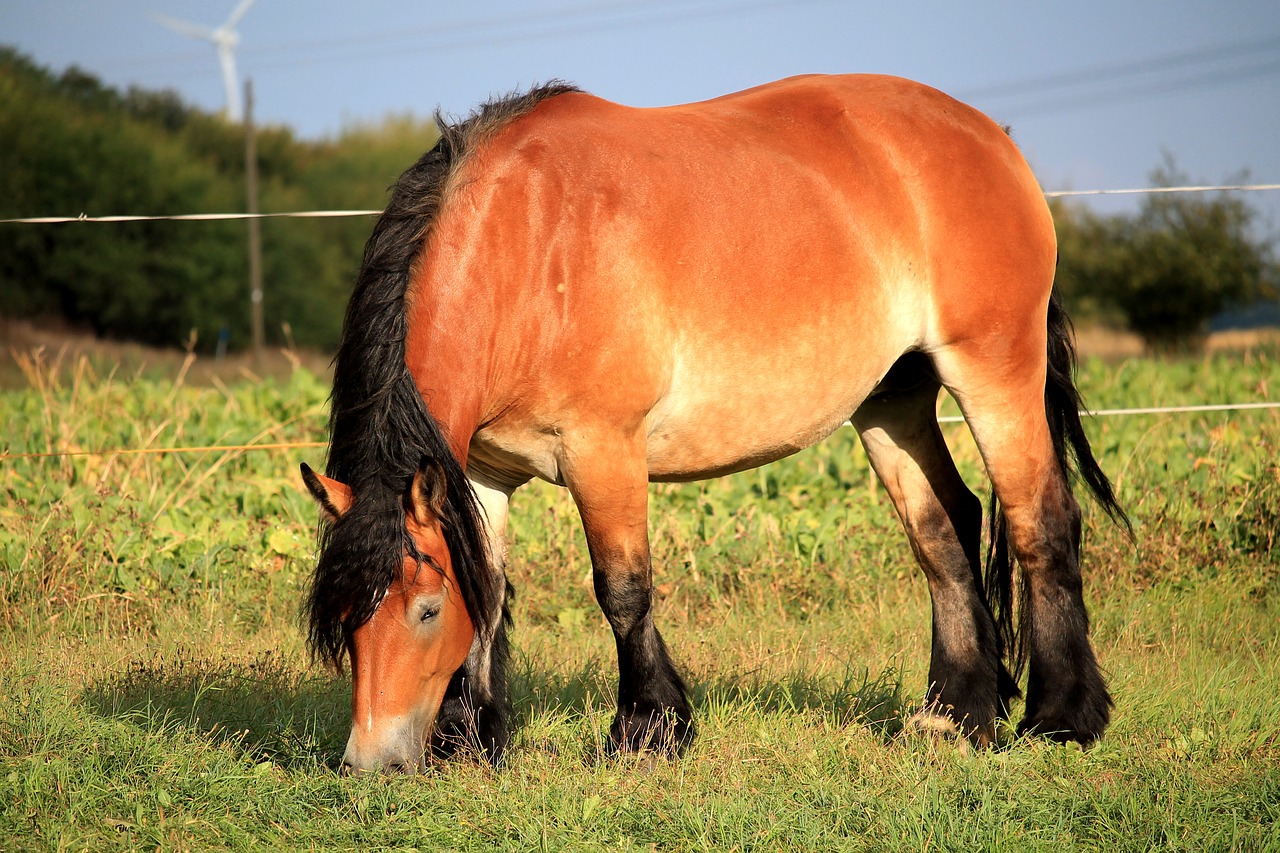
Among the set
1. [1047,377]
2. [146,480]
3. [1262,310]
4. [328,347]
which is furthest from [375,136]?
[1047,377]

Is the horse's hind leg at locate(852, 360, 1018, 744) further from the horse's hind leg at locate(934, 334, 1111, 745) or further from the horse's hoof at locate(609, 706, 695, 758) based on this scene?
the horse's hoof at locate(609, 706, 695, 758)

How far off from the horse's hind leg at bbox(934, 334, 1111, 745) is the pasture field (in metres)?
0.33

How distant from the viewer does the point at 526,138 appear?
12.0 feet

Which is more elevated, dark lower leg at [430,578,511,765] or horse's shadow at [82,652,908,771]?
dark lower leg at [430,578,511,765]

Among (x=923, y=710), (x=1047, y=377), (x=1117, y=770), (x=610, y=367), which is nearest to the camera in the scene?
(x=610, y=367)

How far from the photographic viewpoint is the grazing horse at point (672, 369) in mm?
3238

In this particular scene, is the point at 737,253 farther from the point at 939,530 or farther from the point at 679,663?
the point at 679,663

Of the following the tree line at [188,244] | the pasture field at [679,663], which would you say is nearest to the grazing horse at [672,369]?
the pasture field at [679,663]

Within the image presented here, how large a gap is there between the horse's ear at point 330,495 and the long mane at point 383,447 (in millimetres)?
34

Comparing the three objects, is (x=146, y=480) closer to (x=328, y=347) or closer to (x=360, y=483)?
(x=360, y=483)

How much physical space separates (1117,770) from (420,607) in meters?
2.35

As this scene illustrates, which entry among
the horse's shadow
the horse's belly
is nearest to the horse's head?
the horse's shadow

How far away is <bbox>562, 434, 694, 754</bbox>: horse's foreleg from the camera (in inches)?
140

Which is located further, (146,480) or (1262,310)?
(1262,310)
